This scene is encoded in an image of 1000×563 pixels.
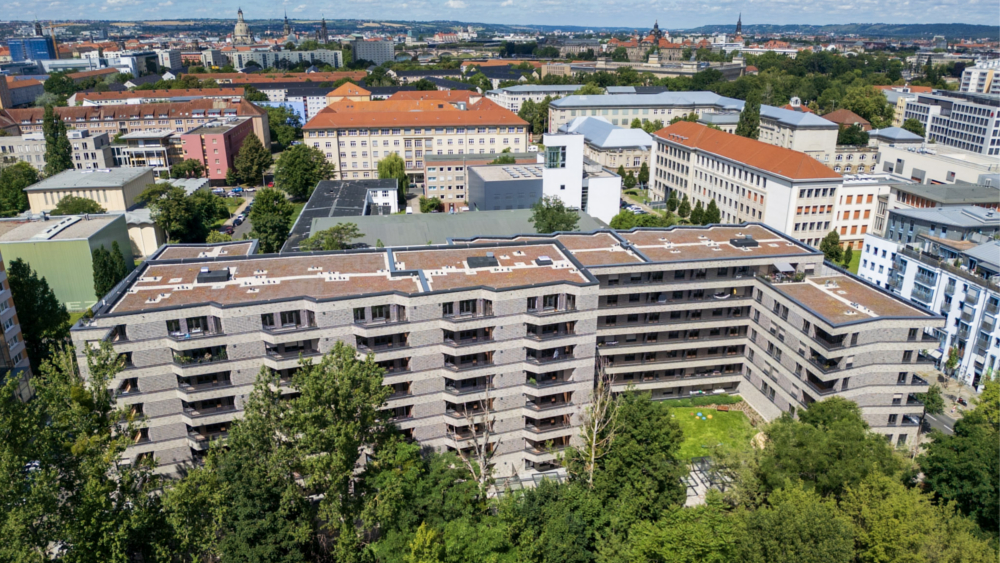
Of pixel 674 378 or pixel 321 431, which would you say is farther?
pixel 674 378

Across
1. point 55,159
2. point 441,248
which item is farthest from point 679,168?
point 55,159

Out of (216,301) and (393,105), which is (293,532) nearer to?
(216,301)

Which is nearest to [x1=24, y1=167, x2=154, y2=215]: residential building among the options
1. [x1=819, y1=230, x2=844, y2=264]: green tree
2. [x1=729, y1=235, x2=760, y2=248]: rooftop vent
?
[x1=729, y1=235, x2=760, y2=248]: rooftop vent

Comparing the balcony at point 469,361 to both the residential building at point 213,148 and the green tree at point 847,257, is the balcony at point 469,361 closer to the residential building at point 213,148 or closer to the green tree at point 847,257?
the green tree at point 847,257

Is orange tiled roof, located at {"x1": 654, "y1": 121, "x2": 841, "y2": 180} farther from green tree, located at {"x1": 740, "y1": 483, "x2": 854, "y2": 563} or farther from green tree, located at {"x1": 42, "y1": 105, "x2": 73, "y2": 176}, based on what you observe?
green tree, located at {"x1": 42, "y1": 105, "x2": 73, "y2": 176}

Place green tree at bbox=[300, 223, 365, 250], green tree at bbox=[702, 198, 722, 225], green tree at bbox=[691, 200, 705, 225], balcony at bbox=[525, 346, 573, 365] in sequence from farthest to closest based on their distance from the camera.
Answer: green tree at bbox=[691, 200, 705, 225] → green tree at bbox=[702, 198, 722, 225] → green tree at bbox=[300, 223, 365, 250] → balcony at bbox=[525, 346, 573, 365]

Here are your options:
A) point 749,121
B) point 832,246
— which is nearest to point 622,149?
point 749,121
